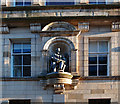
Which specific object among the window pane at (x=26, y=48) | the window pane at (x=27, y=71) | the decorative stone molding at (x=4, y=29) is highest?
the decorative stone molding at (x=4, y=29)

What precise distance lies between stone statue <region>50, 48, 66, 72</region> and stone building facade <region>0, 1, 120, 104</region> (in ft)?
0.88

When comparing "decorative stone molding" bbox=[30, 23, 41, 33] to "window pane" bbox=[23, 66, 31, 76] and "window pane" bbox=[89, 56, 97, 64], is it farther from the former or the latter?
"window pane" bbox=[89, 56, 97, 64]

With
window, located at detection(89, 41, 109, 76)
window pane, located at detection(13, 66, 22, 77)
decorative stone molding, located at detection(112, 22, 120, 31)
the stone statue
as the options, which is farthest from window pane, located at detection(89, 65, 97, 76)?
window pane, located at detection(13, 66, 22, 77)

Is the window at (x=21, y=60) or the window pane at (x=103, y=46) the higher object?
the window pane at (x=103, y=46)

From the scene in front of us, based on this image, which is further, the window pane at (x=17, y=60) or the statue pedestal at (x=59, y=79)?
the window pane at (x=17, y=60)

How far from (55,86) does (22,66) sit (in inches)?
77.5

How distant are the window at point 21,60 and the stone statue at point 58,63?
1.31 m

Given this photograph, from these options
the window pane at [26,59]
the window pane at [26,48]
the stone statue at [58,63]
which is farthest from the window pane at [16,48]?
the stone statue at [58,63]

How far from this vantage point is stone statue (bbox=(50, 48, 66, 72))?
11740 millimetres

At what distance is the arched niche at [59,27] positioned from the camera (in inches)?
480

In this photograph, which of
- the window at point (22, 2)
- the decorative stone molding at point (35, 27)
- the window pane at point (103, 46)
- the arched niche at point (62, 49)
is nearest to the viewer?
the arched niche at point (62, 49)

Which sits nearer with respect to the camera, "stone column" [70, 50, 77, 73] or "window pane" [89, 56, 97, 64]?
"stone column" [70, 50, 77, 73]

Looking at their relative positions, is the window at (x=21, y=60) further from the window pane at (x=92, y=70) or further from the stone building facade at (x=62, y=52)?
the window pane at (x=92, y=70)

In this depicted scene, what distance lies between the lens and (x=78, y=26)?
1229cm
